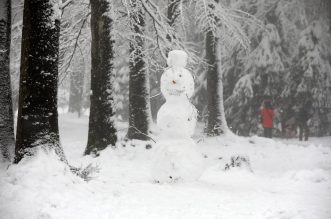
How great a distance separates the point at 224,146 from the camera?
12.1 meters

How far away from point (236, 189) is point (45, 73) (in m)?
3.85

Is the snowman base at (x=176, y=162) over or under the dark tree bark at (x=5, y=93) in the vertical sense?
under

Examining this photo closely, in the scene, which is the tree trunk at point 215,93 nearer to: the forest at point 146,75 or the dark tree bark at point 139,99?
the forest at point 146,75

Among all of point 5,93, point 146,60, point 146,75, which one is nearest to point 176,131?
point 5,93

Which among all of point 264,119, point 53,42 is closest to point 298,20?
point 264,119

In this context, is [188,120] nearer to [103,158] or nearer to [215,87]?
[103,158]

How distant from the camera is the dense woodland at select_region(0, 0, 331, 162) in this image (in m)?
5.47

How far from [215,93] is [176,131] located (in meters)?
7.05

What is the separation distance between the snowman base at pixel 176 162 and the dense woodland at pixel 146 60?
1895 millimetres

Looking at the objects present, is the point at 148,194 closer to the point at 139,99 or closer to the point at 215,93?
the point at 139,99

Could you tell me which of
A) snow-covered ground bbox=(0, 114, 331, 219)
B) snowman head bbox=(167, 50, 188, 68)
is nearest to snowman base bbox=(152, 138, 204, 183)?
snow-covered ground bbox=(0, 114, 331, 219)

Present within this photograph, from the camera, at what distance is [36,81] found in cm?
539

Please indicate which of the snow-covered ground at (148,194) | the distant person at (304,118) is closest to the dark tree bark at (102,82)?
the snow-covered ground at (148,194)

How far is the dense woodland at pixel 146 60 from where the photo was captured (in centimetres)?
547
